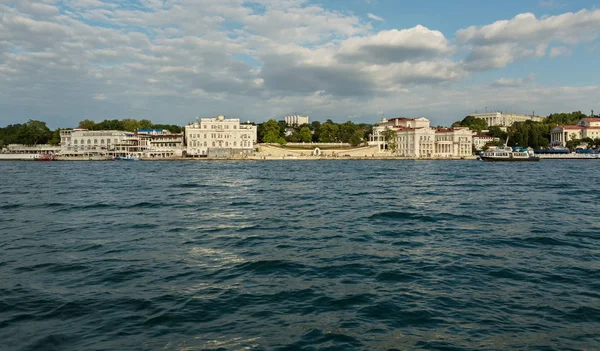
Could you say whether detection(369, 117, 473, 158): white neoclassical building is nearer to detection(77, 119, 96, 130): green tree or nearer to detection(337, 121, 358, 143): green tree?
detection(337, 121, 358, 143): green tree

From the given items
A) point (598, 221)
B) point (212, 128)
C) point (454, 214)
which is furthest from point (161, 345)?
point (212, 128)

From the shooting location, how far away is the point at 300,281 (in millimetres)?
8109

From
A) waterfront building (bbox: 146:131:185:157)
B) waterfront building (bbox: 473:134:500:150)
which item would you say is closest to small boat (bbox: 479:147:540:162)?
waterfront building (bbox: 473:134:500:150)

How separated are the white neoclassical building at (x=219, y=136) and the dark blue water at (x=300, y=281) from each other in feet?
282

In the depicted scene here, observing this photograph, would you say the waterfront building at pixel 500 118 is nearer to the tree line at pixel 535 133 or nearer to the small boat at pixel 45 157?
the tree line at pixel 535 133

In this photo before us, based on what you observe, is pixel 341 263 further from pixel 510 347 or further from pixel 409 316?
pixel 510 347

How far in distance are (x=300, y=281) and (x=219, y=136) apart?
317ft

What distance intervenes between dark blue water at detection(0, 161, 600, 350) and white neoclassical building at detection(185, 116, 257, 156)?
86.1m

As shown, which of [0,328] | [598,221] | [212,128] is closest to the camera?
[0,328]

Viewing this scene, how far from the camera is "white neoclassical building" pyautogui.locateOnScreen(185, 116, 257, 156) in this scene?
101750mm

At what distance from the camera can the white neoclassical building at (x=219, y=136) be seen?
4006 inches

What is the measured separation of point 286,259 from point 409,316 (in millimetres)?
3773

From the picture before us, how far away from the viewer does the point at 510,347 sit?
17.9 ft

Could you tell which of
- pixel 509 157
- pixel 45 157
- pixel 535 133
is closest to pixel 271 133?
pixel 45 157
